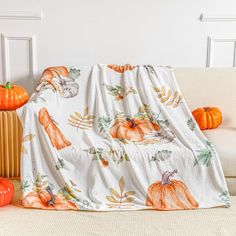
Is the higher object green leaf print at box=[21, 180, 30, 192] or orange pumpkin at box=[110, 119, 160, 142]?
orange pumpkin at box=[110, 119, 160, 142]

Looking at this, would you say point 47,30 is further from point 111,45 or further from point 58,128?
point 58,128

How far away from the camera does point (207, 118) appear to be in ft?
9.16

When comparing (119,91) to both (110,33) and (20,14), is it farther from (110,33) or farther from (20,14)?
(20,14)

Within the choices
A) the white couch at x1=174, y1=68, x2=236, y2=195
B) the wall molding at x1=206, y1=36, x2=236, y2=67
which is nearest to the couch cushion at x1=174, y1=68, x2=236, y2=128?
the white couch at x1=174, y1=68, x2=236, y2=195

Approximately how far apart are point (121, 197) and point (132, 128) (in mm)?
526

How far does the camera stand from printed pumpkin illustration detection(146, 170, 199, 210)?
2.28 meters

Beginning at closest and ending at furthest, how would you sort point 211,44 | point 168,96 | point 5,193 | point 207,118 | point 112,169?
point 5,193 → point 112,169 → point 207,118 → point 168,96 → point 211,44

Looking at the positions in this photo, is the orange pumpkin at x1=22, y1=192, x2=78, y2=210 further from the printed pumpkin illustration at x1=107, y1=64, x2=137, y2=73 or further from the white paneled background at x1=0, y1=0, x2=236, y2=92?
the white paneled background at x1=0, y1=0, x2=236, y2=92

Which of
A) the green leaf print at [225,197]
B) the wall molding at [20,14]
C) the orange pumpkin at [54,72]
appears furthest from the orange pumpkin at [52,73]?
the green leaf print at [225,197]

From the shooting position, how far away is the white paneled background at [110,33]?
3.22 m

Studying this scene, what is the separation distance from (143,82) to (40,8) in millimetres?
959

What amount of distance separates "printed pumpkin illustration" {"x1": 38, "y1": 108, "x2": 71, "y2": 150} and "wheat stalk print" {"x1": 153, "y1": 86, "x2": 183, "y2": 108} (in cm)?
77

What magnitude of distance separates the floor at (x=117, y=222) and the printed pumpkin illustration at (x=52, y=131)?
1.23 ft

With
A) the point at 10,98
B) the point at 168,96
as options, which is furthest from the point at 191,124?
the point at 10,98
